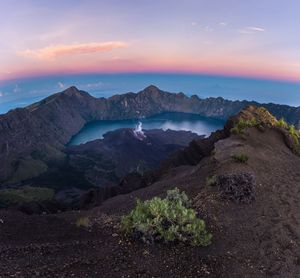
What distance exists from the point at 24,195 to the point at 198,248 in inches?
4924

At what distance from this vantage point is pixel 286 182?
22.7m

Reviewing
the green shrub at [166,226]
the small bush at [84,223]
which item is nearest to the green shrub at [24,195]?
the small bush at [84,223]

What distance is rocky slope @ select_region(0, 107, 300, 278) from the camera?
1362cm

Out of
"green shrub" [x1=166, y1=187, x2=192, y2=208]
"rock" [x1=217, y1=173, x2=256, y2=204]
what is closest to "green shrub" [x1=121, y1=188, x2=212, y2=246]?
"green shrub" [x1=166, y1=187, x2=192, y2=208]

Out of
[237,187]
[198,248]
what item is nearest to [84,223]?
[198,248]

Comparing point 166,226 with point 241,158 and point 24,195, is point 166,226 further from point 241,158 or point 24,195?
point 24,195

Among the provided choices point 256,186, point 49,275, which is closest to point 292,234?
point 256,186

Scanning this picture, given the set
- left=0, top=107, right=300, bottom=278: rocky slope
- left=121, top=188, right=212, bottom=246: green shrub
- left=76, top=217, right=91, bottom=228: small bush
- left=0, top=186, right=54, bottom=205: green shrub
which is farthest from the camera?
left=0, top=186, right=54, bottom=205: green shrub

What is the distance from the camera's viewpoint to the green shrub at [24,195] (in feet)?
399

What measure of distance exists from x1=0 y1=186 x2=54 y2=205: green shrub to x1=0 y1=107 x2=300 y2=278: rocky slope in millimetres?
100213

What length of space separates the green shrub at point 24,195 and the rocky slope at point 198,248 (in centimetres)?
10021

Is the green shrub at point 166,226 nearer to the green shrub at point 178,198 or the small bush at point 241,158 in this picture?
the green shrub at point 178,198

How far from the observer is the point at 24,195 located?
13300 cm

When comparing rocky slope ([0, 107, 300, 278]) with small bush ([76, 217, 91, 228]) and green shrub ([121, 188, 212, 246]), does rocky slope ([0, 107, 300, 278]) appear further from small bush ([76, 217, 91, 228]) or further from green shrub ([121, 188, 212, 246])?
green shrub ([121, 188, 212, 246])
